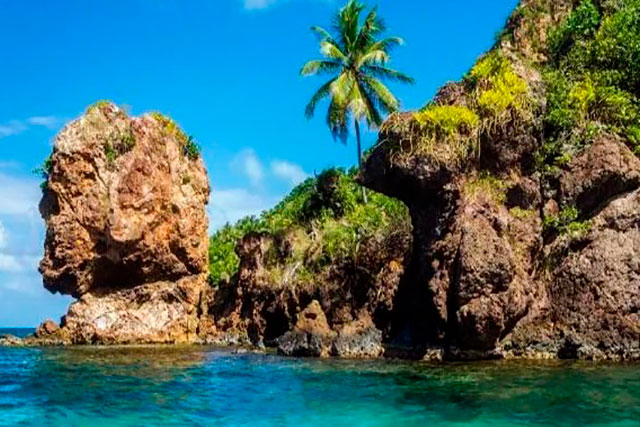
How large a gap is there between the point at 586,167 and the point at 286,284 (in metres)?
12.4

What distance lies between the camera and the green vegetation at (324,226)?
1018 inches

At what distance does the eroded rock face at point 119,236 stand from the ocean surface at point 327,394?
45.5ft

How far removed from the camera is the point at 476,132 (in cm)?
1948

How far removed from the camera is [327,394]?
13039mm

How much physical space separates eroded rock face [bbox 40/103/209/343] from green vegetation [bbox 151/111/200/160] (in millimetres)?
1368

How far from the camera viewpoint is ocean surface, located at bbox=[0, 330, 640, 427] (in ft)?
35.0

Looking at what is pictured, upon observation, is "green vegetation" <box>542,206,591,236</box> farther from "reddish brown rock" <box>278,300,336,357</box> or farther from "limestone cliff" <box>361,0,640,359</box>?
"reddish brown rock" <box>278,300,336,357</box>

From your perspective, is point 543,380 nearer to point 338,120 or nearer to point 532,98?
point 532,98

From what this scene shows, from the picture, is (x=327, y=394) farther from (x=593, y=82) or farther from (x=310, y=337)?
(x=593, y=82)

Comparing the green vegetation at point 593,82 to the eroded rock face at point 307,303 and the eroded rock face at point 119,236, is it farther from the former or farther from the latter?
the eroded rock face at point 119,236

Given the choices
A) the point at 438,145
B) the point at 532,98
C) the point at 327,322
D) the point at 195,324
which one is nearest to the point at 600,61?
the point at 532,98

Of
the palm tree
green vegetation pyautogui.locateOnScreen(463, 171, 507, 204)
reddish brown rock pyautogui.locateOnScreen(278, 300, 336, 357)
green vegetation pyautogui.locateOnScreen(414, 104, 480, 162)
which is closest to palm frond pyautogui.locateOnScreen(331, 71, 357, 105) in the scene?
the palm tree

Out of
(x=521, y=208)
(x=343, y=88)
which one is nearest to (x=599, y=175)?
(x=521, y=208)

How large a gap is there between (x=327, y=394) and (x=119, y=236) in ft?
70.6
